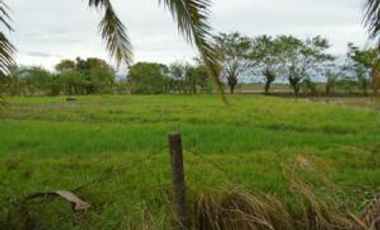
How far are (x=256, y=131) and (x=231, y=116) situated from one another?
13.7ft

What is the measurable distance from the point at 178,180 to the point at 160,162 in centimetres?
376

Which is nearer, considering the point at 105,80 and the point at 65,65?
the point at 105,80

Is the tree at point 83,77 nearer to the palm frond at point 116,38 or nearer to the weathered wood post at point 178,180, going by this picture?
the palm frond at point 116,38

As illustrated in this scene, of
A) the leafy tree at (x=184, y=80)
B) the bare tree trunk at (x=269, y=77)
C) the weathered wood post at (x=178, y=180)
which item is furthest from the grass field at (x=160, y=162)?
the bare tree trunk at (x=269, y=77)

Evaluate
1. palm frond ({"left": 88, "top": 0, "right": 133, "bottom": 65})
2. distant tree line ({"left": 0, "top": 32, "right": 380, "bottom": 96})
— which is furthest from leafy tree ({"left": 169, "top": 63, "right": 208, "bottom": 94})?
palm frond ({"left": 88, "top": 0, "right": 133, "bottom": 65})

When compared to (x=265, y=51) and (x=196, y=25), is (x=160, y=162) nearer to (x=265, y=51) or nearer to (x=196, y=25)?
(x=196, y=25)

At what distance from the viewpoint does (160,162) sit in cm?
818

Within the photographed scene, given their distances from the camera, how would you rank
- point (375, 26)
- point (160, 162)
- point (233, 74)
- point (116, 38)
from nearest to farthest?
point (375, 26) → point (116, 38) → point (160, 162) → point (233, 74)

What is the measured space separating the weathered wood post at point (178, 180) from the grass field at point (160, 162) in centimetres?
15

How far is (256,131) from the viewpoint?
1205 cm

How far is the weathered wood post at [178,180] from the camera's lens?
14.2 ft

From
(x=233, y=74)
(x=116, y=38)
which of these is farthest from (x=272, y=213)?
(x=233, y=74)

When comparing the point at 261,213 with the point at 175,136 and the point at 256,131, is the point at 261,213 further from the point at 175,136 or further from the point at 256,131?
the point at 256,131

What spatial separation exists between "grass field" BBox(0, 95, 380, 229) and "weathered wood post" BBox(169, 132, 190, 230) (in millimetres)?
154
